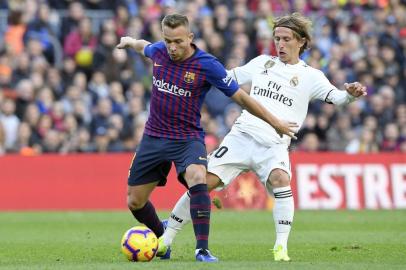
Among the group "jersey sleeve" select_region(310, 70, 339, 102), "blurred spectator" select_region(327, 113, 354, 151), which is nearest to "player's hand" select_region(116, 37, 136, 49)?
"jersey sleeve" select_region(310, 70, 339, 102)

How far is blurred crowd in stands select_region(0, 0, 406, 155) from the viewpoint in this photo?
21.2m

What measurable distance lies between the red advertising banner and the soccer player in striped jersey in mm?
9282

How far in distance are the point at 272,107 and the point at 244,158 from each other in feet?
2.05

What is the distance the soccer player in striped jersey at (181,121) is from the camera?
32.9 ft

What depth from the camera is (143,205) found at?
1076 centimetres

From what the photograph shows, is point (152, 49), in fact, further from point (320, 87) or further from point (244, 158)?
point (320, 87)

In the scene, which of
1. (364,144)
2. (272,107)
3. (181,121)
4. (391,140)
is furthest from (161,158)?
(391,140)

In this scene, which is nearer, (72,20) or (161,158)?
(161,158)

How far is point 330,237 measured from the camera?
45.3 feet

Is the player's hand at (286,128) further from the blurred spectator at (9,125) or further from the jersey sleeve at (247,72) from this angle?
the blurred spectator at (9,125)

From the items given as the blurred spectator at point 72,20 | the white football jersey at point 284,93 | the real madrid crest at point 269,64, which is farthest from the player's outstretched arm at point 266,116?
the blurred spectator at point 72,20

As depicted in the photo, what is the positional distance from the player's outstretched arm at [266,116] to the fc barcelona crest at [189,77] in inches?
20.0

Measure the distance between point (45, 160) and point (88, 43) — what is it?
383 centimetres

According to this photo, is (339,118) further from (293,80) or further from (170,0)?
(293,80)
